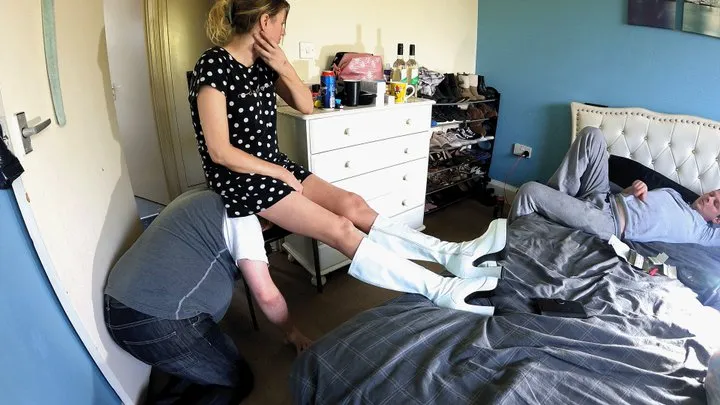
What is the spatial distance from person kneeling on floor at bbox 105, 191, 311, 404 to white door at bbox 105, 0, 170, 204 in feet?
3.69

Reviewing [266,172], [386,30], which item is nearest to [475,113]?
[386,30]

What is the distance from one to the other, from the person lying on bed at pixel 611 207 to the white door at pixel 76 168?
178cm

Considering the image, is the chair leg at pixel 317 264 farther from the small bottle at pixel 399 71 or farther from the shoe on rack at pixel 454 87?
the shoe on rack at pixel 454 87

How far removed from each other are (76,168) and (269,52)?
74 centimetres

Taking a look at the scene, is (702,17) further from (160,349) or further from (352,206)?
(160,349)

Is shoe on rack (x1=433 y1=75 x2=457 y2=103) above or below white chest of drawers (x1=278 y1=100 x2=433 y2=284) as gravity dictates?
above

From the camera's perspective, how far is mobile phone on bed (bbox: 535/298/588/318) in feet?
→ 4.14

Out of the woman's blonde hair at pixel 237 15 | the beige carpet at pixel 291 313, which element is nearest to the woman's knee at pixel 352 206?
the beige carpet at pixel 291 313

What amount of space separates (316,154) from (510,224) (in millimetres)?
1023

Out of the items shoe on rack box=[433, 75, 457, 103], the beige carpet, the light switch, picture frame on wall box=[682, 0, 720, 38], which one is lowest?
the beige carpet

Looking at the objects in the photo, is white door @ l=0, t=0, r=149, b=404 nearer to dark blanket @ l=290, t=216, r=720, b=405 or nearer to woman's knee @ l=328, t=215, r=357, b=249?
dark blanket @ l=290, t=216, r=720, b=405

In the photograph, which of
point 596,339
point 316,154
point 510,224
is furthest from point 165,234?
point 510,224

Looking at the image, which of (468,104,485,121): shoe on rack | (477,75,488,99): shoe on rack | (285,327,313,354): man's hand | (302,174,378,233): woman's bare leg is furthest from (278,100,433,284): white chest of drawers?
(477,75,488,99): shoe on rack

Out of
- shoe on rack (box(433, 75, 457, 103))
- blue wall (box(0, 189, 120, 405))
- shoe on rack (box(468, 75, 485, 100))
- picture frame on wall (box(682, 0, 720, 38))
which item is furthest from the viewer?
shoe on rack (box(468, 75, 485, 100))
